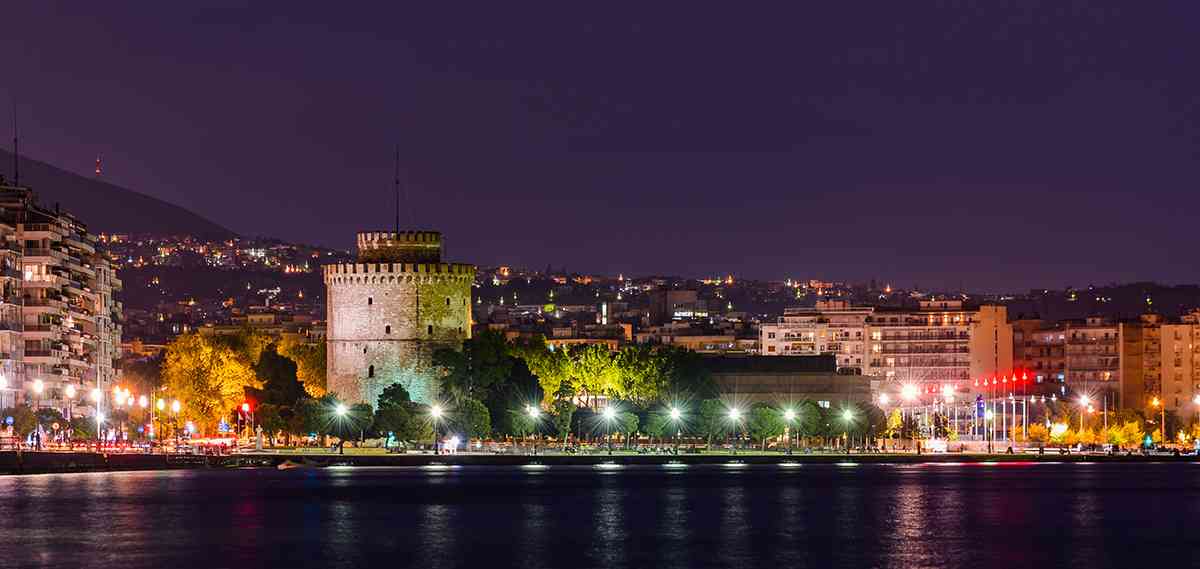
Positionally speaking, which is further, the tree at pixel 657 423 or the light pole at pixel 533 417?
the tree at pixel 657 423

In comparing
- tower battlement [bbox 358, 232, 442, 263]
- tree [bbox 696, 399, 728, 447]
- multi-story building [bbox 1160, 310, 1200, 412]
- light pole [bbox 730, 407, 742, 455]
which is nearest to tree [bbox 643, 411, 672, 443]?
tree [bbox 696, 399, 728, 447]

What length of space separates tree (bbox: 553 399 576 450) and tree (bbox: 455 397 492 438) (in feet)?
15.4

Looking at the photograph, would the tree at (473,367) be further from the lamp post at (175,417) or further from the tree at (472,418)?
the lamp post at (175,417)

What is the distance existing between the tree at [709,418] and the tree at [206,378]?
68.6 feet

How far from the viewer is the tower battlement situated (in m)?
118

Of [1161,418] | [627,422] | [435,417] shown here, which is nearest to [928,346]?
[1161,418]

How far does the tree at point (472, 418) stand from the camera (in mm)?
112188

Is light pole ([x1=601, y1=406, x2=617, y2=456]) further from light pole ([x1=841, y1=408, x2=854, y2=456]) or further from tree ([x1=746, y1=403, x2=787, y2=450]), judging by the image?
light pole ([x1=841, y1=408, x2=854, y2=456])

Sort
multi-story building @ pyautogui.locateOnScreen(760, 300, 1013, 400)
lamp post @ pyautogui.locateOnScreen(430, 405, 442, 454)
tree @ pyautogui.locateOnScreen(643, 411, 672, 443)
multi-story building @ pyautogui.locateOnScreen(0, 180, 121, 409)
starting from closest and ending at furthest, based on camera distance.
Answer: multi-story building @ pyautogui.locateOnScreen(0, 180, 121, 409) < lamp post @ pyautogui.locateOnScreen(430, 405, 442, 454) < tree @ pyautogui.locateOnScreen(643, 411, 672, 443) < multi-story building @ pyautogui.locateOnScreen(760, 300, 1013, 400)

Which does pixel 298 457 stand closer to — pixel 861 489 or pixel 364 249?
pixel 364 249

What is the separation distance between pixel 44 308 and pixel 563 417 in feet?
77.3

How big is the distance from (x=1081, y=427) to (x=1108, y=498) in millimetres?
65902

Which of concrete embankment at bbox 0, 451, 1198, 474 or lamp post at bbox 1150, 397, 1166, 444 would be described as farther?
lamp post at bbox 1150, 397, 1166, 444

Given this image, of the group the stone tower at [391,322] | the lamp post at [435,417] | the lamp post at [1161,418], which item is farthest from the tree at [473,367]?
the lamp post at [1161,418]
